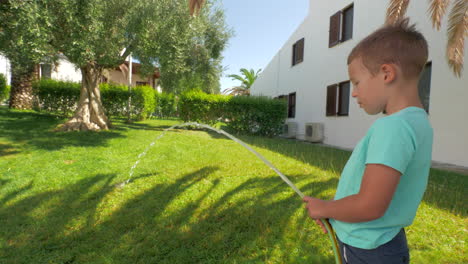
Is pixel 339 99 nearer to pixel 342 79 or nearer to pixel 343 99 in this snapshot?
pixel 343 99

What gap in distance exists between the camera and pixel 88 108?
10.7 meters

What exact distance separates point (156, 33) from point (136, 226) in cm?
722

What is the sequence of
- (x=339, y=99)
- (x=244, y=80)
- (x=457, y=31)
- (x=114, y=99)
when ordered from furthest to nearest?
(x=244, y=80)
(x=114, y=99)
(x=339, y=99)
(x=457, y=31)

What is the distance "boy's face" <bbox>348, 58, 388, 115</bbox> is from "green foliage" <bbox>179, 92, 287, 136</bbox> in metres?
11.8

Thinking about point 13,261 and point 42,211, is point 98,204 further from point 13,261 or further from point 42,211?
point 13,261

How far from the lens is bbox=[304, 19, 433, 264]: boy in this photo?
1.01m

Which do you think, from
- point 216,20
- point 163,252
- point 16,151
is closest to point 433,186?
point 163,252

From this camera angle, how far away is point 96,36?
24.0 feet

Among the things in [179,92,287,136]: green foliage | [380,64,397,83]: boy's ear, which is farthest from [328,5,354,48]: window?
[380,64,397,83]: boy's ear

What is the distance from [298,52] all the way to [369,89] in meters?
16.3

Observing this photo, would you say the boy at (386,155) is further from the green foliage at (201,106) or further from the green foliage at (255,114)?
the green foliage at (255,114)

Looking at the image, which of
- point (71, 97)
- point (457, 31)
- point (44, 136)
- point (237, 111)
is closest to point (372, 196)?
point (457, 31)

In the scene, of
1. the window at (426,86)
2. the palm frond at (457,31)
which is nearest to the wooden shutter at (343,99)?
the window at (426,86)

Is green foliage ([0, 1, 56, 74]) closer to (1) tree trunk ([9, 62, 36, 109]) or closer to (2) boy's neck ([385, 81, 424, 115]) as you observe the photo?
(2) boy's neck ([385, 81, 424, 115])
